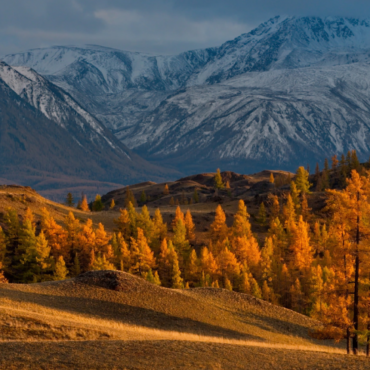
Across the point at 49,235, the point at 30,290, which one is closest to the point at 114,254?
the point at 49,235

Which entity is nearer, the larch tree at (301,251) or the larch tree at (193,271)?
the larch tree at (193,271)

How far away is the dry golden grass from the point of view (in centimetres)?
2605

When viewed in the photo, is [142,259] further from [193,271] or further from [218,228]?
[218,228]

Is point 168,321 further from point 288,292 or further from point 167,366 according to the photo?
point 288,292

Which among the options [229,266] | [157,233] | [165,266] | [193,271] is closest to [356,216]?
[229,266]

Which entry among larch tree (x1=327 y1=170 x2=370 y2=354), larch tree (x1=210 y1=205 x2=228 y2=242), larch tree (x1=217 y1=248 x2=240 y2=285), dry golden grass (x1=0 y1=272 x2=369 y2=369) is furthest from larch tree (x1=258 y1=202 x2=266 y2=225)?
larch tree (x1=327 y1=170 x2=370 y2=354)

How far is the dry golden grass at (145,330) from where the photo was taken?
26.0 meters

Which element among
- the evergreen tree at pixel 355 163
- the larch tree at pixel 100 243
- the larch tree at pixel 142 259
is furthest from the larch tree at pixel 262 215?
the larch tree at pixel 142 259

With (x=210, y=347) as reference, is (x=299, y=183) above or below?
above

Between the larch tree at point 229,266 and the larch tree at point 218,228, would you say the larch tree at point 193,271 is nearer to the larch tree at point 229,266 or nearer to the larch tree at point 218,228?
Result: the larch tree at point 229,266

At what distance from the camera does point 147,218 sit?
12212cm

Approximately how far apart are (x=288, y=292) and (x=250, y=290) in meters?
7.52

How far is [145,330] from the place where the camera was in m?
41.3

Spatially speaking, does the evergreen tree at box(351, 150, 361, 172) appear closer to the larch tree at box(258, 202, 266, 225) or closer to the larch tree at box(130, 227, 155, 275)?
the larch tree at box(258, 202, 266, 225)
